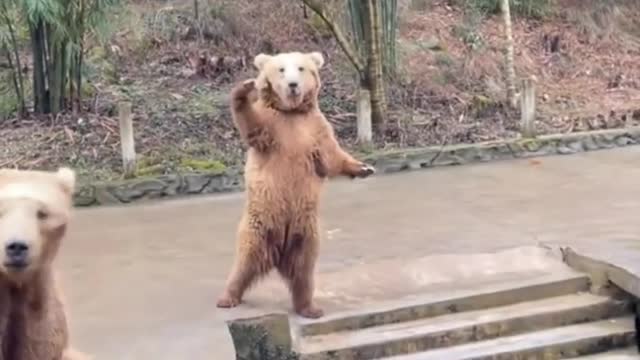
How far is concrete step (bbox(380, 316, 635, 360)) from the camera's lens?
4297 millimetres

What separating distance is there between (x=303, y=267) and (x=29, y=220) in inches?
93.0

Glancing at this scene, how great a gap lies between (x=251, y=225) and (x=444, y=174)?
170 inches

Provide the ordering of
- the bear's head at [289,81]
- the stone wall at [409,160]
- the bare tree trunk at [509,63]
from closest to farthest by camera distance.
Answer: the bear's head at [289,81]
the stone wall at [409,160]
the bare tree trunk at [509,63]

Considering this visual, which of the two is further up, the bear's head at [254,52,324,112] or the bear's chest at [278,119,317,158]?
Result: the bear's head at [254,52,324,112]

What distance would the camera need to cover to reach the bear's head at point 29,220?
2.13m

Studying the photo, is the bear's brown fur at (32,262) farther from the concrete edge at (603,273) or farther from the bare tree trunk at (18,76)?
the bare tree trunk at (18,76)

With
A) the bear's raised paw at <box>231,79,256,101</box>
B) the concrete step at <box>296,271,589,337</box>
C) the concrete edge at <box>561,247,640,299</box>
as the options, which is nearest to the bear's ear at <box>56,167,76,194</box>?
the bear's raised paw at <box>231,79,256,101</box>

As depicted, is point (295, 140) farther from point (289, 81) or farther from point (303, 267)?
point (303, 267)

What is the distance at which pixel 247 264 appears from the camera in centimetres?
454

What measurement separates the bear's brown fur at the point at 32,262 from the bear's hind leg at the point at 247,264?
1986mm

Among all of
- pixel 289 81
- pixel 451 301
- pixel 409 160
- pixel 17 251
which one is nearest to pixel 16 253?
pixel 17 251

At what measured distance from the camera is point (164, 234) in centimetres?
675

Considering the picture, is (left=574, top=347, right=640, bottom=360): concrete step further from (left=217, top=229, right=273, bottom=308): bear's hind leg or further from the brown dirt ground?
the brown dirt ground

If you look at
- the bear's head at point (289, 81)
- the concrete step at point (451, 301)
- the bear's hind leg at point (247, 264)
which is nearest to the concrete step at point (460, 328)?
the concrete step at point (451, 301)
